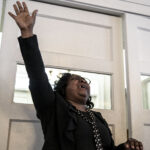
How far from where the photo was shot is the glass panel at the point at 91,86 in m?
1.38

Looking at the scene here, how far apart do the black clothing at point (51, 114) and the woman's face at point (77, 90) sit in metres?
0.18

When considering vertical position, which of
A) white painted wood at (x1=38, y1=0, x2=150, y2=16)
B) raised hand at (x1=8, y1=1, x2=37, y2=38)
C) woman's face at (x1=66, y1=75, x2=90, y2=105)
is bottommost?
woman's face at (x1=66, y1=75, x2=90, y2=105)

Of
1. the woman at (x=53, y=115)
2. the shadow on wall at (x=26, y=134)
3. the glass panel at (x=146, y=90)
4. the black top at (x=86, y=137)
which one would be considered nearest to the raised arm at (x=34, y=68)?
the woman at (x=53, y=115)

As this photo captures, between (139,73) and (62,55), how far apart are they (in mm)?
593

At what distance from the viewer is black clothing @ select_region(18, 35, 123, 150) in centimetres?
90

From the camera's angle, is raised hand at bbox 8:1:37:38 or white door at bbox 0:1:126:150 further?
white door at bbox 0:1:126:150

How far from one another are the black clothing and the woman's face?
0.18 metres

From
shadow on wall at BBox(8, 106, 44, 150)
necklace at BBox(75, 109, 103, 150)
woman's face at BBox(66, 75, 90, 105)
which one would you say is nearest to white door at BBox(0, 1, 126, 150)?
shadow on wall at BBox(8, 106, 44, 150)

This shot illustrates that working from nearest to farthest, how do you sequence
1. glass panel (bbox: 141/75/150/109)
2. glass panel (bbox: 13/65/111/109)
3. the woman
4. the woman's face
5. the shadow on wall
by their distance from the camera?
1. the woman
2. the woman's face
3. the shadow on wall
4. glass panel (bbox: 13/65/111/109)
5. glass panel (bbox: 141/75/150/109)

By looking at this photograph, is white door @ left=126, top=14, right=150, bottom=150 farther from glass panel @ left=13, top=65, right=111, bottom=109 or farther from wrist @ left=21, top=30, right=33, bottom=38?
wrist @ left=21, top=30, right=33, bottom=38

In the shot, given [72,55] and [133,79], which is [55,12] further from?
[133,79]

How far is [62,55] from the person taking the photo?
149 cm

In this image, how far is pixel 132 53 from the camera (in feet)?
5.28

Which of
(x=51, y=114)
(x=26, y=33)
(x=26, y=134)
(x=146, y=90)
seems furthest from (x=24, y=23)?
(x=146, y=90)
